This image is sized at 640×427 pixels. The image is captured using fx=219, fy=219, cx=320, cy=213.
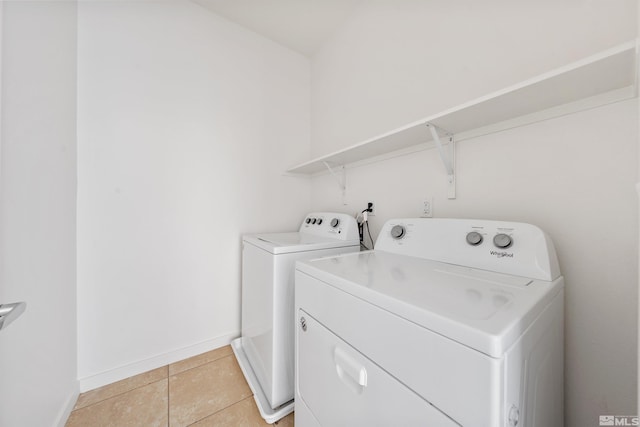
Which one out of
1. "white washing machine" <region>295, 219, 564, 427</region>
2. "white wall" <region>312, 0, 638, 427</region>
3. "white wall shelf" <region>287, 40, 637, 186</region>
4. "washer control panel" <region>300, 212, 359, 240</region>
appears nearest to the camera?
"white washing machine" <region>295, 219, 564, 427</region>

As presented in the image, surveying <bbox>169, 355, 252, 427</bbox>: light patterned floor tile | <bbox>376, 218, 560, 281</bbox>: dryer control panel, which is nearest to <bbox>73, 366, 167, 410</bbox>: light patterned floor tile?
<bbox>169, 355, 252, 427</bbox>: light patterned floor tile

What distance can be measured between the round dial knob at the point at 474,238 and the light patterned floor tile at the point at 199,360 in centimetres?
177

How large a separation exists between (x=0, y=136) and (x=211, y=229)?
1.07 m

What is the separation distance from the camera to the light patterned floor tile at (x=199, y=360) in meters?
1.48

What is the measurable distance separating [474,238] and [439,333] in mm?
577

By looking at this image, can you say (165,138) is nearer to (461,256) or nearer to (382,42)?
(382,42)

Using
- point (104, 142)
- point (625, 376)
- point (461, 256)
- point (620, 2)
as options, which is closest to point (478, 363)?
point (461, 256)

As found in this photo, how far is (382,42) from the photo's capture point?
1.51 metres

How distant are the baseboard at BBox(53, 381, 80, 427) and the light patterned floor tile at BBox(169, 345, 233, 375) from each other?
1.44 ft

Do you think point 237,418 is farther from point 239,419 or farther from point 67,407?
point 67,407

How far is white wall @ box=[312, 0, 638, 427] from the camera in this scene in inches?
27.8

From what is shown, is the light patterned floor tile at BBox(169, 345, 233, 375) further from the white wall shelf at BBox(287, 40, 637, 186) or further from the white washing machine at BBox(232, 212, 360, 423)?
the white wall shelf at BBox(287, 40, 637, 186)

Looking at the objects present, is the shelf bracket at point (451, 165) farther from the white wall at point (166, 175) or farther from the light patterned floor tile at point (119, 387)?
the light patterned floor tile at point (119, 387)

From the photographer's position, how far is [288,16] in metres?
1.77
